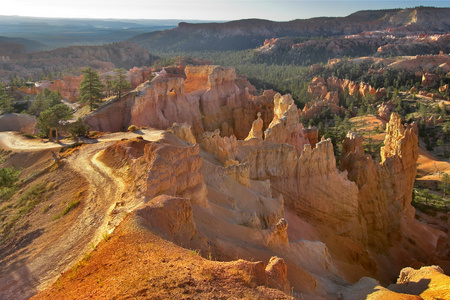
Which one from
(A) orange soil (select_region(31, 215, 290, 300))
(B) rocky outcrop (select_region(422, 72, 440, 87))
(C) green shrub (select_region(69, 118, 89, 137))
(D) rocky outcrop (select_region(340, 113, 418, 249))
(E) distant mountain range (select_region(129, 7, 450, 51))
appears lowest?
(D) rocky outcrop (select_region(340, 113, 418, 249))

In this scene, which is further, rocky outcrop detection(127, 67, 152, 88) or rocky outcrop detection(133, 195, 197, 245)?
rocky outcrop detection(127, 67, 152, 88)

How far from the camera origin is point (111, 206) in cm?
1227

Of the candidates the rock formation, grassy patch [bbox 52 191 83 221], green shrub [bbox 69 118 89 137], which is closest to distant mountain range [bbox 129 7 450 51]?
the rock formation

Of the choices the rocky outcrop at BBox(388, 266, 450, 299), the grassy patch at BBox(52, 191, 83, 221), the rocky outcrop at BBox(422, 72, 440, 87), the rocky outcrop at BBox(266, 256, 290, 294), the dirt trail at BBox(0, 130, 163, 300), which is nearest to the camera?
the rocky outcrop at BBox(266, 256, 290, 294)

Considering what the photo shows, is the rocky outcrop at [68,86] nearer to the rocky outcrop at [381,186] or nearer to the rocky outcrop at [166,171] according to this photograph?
the rocky outcrop at [381,186]

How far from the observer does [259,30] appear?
644 feet

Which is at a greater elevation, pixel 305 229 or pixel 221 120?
pixel 221 120

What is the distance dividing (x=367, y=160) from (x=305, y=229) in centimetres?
747

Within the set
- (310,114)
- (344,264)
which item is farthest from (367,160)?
(310,114)

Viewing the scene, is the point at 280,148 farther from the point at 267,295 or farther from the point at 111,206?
the point at 267,295

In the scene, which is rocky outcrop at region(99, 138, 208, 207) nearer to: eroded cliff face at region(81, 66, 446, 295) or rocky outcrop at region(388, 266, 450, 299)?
eroded cliff face at region(81, 66, 446, 295)

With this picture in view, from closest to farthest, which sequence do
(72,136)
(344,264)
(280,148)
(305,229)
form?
(344,264)
(305,229)
(280,148)
(72,136)

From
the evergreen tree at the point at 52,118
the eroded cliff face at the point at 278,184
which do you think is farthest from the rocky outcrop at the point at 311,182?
the evergreen tree at the point at 52,118

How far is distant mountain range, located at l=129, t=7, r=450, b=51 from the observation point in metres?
180
